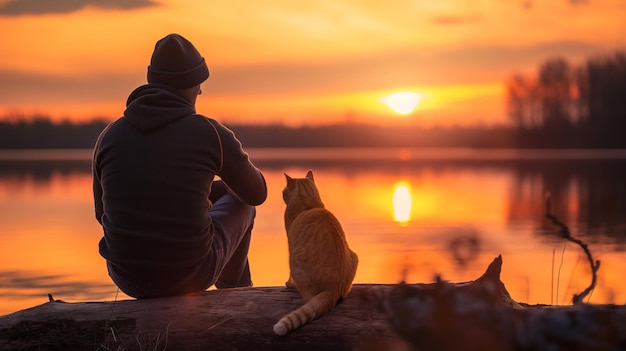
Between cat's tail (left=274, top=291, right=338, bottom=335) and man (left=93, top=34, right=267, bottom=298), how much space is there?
0.70m

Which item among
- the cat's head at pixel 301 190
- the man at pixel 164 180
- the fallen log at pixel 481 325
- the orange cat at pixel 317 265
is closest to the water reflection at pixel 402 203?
the cat's head at pixel 301 190

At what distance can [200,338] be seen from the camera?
12.8 feet

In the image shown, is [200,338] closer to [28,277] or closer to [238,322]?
[238,322]

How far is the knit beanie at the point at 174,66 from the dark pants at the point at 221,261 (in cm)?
80

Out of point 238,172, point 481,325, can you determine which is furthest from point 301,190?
point 481,325

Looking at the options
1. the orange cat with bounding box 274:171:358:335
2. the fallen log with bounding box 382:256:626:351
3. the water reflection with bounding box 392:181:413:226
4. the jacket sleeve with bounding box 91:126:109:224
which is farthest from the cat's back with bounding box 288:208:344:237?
the water reflection with bounding box 392:181:413:226

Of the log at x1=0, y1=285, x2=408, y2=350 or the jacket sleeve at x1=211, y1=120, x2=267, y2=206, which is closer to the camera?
A: the log at x1=0, y1=285, x2=408, y2=350

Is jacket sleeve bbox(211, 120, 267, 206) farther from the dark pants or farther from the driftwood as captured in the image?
the driftwood

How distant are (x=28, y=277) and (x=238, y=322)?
5738mm

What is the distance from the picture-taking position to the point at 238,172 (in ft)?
14.1

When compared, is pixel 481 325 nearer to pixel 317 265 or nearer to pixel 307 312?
pixel 307 312

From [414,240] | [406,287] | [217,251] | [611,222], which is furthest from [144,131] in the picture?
[611,222]

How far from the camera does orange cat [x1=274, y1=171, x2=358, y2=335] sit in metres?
3.88

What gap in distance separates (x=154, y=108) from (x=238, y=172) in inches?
23.4
